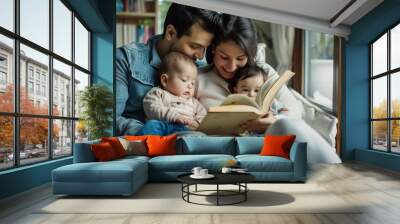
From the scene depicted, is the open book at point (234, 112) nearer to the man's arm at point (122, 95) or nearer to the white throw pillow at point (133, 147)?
the man's arm at point (122, 95)

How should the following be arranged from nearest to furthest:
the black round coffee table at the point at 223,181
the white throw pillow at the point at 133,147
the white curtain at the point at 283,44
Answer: the black round coffee table at the point at 223,181, the white throw pillow at the point at 133,147, the white curtain at the point at 283,44

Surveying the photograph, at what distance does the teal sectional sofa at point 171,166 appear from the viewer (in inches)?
183

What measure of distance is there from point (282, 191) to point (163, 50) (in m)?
4.96

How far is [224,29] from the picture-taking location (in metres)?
8.88

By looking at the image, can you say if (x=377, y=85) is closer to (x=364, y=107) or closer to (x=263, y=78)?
(x=364, y=107)

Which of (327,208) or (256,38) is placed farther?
(256,38)

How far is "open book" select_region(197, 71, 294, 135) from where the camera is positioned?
8.75m

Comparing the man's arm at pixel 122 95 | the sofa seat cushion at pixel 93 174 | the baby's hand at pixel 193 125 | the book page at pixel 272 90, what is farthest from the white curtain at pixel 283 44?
the sofa seat cushion at pixel 93 174

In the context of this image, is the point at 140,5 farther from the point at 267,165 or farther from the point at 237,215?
the point at 237,215

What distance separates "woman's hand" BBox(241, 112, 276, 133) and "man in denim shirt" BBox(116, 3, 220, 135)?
1947 millimetres

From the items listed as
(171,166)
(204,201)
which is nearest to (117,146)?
(171,166)

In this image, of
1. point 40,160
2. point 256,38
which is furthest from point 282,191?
point 256,38

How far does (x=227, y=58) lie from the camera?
8.86 metres

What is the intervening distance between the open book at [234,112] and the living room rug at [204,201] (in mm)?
3530
